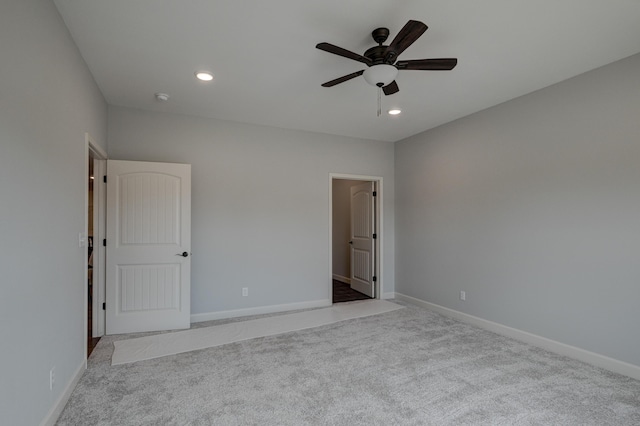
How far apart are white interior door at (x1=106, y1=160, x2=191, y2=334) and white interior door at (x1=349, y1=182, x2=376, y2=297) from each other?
307 cm

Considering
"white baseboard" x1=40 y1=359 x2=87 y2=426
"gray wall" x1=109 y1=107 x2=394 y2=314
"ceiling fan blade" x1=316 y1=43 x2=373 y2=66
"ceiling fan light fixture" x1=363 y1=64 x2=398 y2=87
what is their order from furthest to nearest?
"gray wall" x1=109 y1=107 x2=394 y2=314, "ceiling fan light fixture" x1=363 y1=64 x2=398 y2=87, "ceiling fan blade" x1=316 y1=43 x2=373 y2=66, "white baseboard" x1=40 y1=359 x2=87 y2=426

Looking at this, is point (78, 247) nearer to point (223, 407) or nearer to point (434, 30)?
point (223, 407)

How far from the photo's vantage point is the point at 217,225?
4.41 metres

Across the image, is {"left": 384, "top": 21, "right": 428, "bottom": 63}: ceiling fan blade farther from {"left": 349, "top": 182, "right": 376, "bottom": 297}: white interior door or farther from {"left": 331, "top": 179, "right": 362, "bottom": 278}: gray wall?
{"left": 331, "top": 179, "right": 362, "bottom": 278}: gray wall

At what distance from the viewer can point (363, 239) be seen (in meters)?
5.97

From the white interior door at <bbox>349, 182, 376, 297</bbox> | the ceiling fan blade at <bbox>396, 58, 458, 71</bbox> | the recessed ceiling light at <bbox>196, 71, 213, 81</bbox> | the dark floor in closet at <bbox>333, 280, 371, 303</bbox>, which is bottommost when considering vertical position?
the dark floor in closet at <bbox>333, 280, 371, 303</bbox>

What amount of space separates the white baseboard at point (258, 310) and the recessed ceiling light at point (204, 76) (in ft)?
9.62

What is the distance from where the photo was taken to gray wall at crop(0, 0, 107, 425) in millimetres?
1569

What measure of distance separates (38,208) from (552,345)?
4550 mm

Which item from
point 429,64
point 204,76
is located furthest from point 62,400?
point 429,64

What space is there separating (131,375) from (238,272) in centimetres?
191

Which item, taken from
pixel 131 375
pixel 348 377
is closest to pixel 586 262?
pixel 348 377

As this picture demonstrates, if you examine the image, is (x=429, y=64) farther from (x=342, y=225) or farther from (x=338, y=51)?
(x=342, y=225)

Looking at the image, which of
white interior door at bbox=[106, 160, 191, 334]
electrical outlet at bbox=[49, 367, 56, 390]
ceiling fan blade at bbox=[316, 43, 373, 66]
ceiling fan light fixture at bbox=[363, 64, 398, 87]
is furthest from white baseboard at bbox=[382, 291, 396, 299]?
electrical outlet at bbox=[49, 367, 56, 390]
